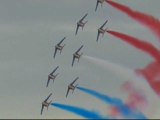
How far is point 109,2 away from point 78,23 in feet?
62.9

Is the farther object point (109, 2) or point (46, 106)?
point (46, 106)

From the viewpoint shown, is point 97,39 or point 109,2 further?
point 97,39

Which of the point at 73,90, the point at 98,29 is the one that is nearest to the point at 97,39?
the point at 98,29

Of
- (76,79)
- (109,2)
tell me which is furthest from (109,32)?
(76,79)

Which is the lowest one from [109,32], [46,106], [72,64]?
[46,106]

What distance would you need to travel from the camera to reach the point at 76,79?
172m

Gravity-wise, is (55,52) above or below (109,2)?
below

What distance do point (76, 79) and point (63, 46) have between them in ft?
29.4

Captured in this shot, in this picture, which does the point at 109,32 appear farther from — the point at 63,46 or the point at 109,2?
the point at 63,46

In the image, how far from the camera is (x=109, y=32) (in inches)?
6230

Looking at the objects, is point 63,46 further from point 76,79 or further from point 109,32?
point 109,32

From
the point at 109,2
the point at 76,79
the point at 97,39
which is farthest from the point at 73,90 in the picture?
the point at 109,2

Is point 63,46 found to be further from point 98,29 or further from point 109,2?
point 109,2

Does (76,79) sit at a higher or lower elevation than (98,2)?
lower
